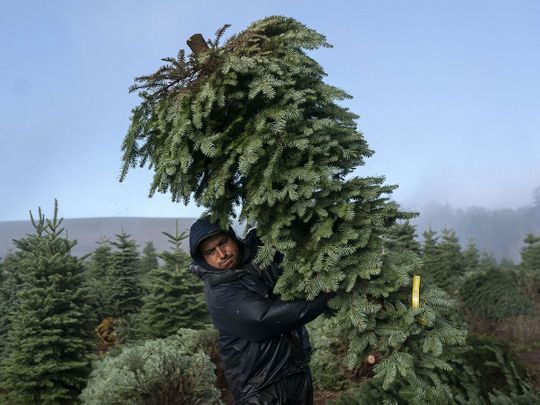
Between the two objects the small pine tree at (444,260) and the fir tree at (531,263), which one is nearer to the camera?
the small pine tree at (444,260)

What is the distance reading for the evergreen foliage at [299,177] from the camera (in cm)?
333

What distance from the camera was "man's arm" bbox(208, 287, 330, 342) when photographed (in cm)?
345

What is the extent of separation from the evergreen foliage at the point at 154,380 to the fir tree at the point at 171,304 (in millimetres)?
4918

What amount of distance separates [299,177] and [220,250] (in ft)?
3.35

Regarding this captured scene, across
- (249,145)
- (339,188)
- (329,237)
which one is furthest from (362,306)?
(249,145)

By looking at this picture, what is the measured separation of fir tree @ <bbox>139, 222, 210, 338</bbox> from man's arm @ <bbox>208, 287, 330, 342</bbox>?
9257mm

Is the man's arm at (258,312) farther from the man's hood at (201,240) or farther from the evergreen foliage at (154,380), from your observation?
the evergreen foliage at (154,380)

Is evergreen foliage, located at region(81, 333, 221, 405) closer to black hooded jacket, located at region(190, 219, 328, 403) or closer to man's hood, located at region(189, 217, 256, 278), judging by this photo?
black hooded jacket, located at region(190, 219, 328, 403)

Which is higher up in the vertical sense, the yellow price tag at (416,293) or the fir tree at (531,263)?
the yellow price tag at (416,293)

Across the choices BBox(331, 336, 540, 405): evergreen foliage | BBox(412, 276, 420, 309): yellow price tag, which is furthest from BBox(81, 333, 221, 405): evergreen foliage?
BBox(412, 276, 420, 309): yellow price tag

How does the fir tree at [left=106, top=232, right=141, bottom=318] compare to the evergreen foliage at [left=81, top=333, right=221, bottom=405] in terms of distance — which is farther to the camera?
the fir tree at [left=106, top=232, right=141, bottom=318]

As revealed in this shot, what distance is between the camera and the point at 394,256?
139 inches

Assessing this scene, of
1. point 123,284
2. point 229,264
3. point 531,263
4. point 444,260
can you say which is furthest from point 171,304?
point 531,263

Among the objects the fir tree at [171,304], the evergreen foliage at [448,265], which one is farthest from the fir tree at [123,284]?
the evergreen foliage at [448,265]
